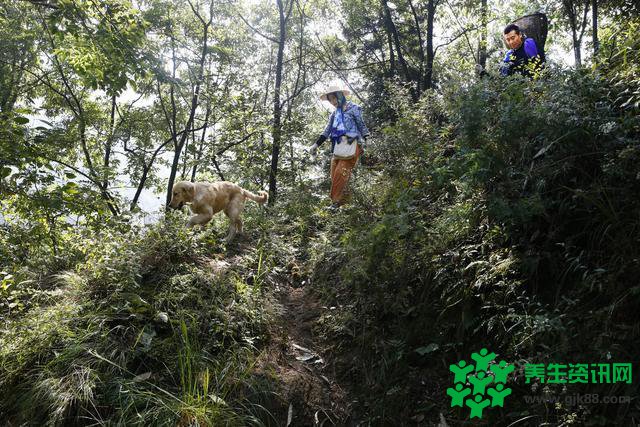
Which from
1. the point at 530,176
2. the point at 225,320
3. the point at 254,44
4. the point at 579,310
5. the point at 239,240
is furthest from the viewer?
the point at 254,44

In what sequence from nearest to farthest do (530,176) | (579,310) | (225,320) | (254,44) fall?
(579,310), (530,176), (225,320), (254,44)

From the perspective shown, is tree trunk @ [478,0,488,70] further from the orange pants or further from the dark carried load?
the orange pants

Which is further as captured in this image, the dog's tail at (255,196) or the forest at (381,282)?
the dog's tail at (255,196)

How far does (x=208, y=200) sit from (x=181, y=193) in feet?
1.46

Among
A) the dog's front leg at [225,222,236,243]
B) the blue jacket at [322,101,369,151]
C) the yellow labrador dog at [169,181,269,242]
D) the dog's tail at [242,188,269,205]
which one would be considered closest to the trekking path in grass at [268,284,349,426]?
the dog's front leg at [225,222,236,243]

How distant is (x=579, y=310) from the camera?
9.25 ft

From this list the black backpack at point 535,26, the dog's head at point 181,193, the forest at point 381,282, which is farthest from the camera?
the black backpack at point 535,26

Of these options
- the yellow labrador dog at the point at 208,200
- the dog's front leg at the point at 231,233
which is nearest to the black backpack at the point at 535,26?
the yellow labrador dog at the point at 208,200

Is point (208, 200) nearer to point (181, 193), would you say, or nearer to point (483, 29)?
point (181, 193)

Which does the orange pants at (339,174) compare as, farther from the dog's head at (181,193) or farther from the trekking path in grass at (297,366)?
the dog's head at (181,193)

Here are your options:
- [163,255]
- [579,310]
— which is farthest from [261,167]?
[579,310]

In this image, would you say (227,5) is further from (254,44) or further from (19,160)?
(19,160)

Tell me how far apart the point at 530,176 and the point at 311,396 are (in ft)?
9.22

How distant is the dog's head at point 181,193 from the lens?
639 cm
